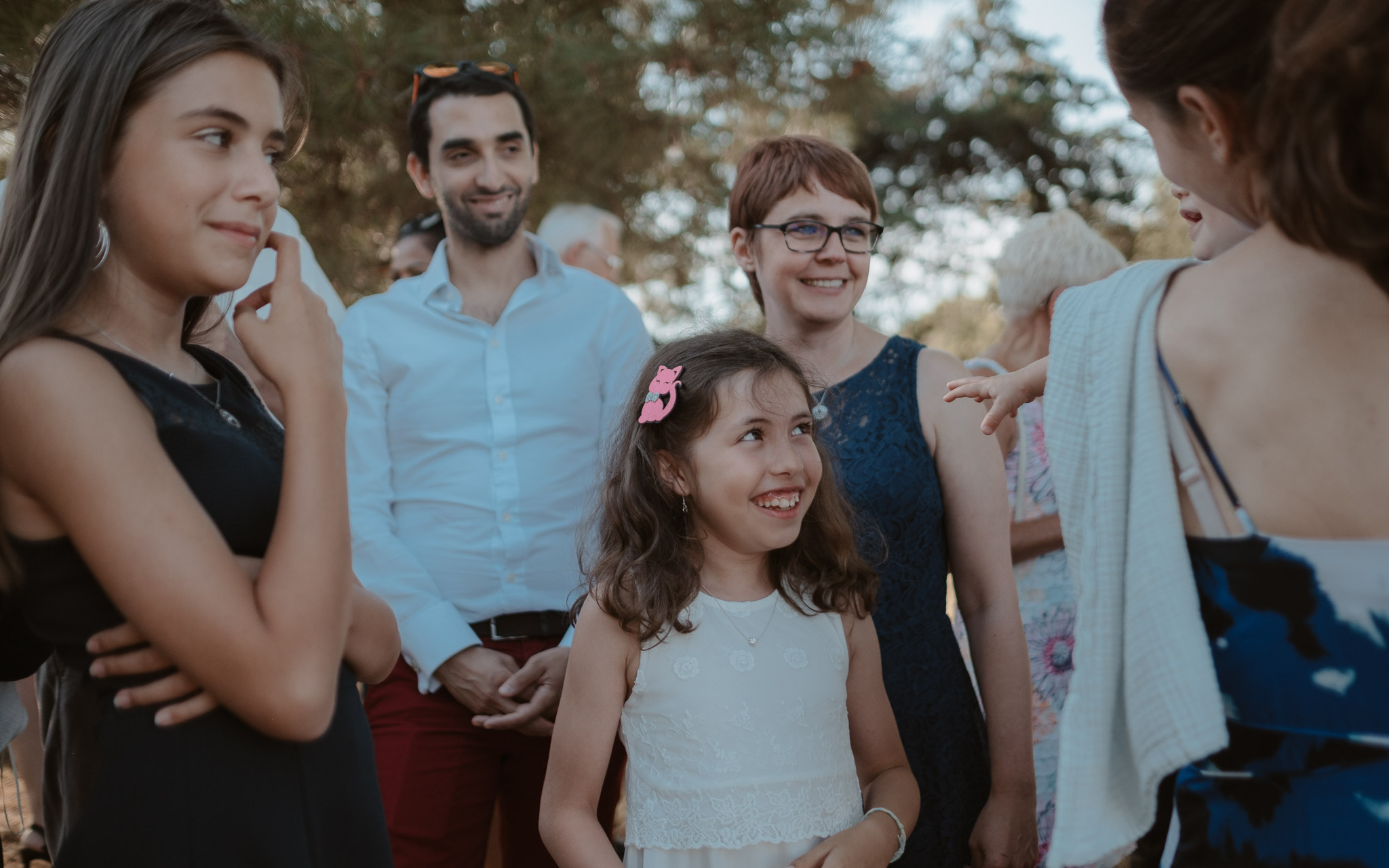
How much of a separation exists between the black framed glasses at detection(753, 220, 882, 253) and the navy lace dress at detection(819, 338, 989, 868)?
0.38m

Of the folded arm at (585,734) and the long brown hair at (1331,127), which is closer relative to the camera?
the long brown hair at (1331,127)

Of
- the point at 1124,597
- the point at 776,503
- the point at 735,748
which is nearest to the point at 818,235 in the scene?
the point at 776,503

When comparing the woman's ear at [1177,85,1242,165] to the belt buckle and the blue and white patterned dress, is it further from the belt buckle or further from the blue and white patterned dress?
the belt buckle

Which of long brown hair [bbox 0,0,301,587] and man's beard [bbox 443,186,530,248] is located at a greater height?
man's beard [bbox 443,186,530,248]

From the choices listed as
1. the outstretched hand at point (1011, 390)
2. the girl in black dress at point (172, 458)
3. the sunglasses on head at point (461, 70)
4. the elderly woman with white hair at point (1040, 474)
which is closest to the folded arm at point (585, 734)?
the girl in black dress at point (172, 458)

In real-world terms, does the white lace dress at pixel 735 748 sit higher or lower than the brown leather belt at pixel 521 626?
lower

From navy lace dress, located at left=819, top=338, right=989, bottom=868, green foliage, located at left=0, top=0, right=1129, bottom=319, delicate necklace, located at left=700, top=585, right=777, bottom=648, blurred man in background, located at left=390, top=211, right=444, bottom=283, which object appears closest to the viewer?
delicate necklace, located at left=700, top=585, right=777, bottom=648

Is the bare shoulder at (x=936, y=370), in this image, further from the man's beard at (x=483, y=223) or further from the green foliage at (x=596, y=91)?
the green foliage at (x=596, y=91)

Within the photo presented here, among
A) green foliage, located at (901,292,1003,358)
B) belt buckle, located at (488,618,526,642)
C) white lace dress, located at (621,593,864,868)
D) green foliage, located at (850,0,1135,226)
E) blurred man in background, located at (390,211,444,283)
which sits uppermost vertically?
green foliage, located at (850,0,1135,226)

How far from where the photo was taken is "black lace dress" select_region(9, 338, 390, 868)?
49.1 inches

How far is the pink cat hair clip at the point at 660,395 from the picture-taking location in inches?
80.1

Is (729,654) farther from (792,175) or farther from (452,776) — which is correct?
(792,175)

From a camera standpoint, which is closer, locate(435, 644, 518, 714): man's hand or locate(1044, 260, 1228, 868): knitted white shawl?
locate(1044, 260, 1228, 868): knitted white shawl

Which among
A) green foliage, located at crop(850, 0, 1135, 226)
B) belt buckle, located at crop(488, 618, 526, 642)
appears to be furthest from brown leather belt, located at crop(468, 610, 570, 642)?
green foliage, located at crop(850, 0, 1135, 226)
